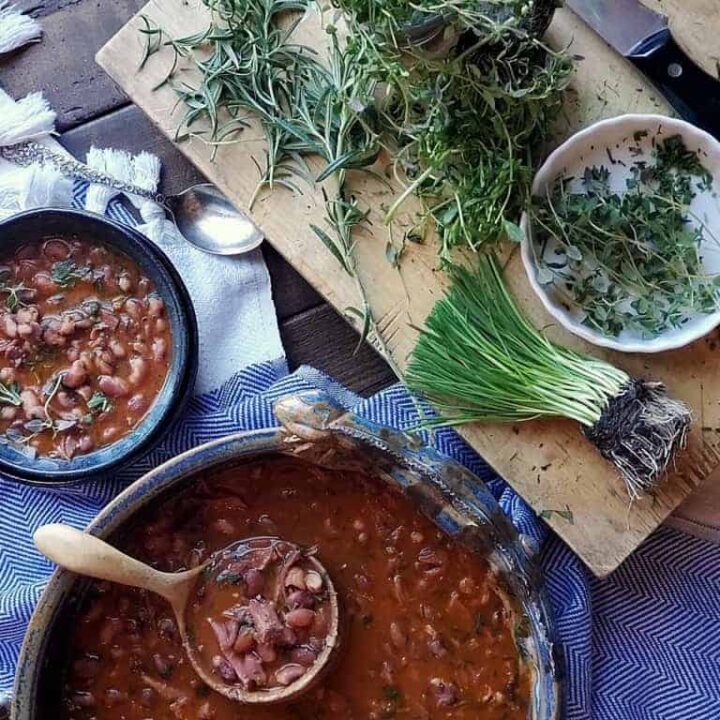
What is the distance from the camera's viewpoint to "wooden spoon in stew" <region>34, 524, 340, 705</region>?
1826mm

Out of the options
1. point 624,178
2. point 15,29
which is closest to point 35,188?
point 15,29

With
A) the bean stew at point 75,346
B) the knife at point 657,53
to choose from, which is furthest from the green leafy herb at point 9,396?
the knife at point 657,53

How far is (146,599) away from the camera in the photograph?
194 centimetres

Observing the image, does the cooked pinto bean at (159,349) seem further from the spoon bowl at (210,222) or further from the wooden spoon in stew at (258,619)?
the wooden spoon in stew at (258,619)

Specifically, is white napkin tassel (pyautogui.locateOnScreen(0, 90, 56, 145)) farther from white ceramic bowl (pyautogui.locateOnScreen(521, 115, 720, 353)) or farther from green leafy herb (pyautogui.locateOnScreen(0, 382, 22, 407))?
white ceramic bowl (pyautogui.locateOnScreen(521, 115, 720, 353))

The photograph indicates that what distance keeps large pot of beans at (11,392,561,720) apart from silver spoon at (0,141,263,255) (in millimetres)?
372

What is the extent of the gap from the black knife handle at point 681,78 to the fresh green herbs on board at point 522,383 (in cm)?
39

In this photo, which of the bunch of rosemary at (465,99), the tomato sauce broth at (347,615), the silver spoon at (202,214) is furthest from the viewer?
the silver spoon at (202,214)

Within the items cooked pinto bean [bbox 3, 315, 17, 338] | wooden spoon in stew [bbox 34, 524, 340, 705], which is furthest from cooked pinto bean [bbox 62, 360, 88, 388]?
wooden spoon in stew [bbox 34, 524, 340, 705]

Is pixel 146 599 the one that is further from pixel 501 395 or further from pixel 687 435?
pixel 687 435

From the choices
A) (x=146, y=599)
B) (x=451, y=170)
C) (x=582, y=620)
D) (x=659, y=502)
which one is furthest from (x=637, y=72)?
(x=146, y=599)

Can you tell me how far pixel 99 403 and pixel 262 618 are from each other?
1.50 feet

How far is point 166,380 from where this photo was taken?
1.93 meters

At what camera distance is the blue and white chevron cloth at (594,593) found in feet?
6.36
